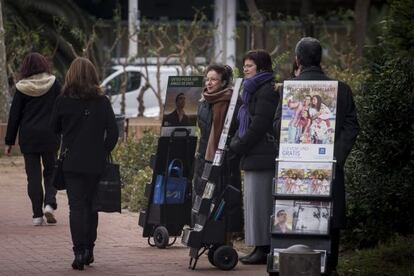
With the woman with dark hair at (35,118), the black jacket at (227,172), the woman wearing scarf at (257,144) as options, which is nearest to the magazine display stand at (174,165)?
the black jacket at (227,172)

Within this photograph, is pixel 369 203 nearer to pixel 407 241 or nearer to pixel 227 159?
pixel 407 241

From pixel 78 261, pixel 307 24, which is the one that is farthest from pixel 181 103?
pixel 307 24

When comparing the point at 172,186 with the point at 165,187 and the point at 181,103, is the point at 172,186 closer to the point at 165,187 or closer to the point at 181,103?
the point at 165,187

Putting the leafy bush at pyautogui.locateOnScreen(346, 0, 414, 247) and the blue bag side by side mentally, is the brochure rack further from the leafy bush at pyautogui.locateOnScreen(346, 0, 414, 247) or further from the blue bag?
the blue bag

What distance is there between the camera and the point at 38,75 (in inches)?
456

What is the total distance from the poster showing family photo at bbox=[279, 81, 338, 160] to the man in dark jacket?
0.13 m

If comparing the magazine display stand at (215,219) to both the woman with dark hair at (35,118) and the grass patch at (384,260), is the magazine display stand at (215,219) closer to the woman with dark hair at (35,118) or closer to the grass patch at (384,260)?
the grass patch at (384,260)

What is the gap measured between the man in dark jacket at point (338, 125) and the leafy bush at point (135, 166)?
5.11m

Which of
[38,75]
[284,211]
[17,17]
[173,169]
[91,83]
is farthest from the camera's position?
[17,17]

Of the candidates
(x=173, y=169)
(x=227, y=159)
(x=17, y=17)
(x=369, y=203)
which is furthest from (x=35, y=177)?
(x=17, y=17)

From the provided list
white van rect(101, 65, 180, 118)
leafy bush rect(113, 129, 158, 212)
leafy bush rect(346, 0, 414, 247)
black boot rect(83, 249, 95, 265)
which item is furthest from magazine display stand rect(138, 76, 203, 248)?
white van rect(101, 65, 180, 118)

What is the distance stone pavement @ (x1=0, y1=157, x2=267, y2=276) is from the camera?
30.5 feet

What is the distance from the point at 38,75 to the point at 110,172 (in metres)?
2.57

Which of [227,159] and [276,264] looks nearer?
[276,264]
